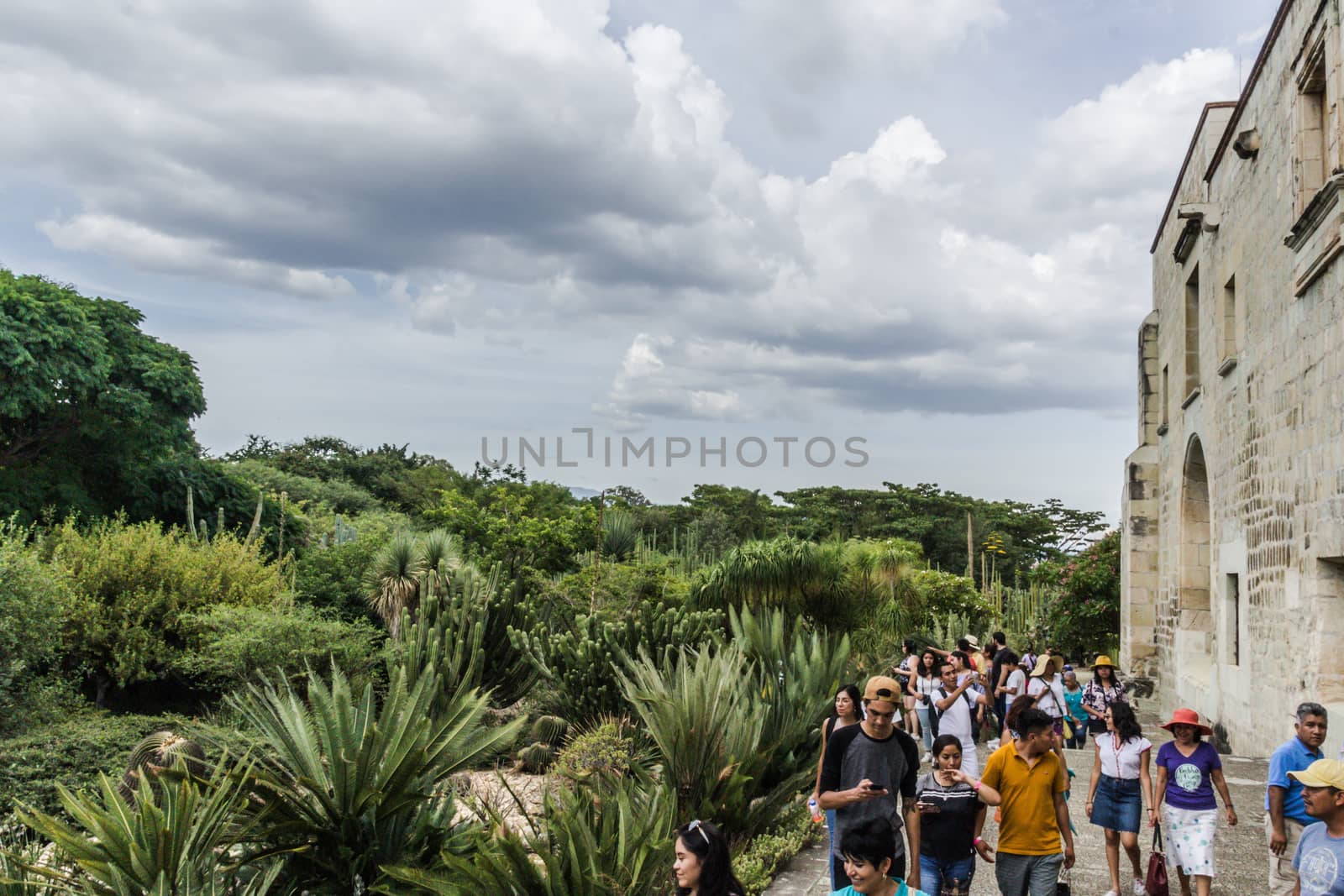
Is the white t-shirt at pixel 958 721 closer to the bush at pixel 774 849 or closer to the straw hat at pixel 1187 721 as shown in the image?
the bush at pixel 774 849

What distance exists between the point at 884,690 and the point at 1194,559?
40.5 feet

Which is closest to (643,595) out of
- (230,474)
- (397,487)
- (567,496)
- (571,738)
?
(571,738)

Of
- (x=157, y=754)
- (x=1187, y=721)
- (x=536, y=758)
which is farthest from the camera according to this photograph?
(x=536, y=758)

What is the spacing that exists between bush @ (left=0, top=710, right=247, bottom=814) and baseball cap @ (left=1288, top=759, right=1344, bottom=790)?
9757 millimetres

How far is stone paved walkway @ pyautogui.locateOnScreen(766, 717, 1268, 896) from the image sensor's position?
20.8ft

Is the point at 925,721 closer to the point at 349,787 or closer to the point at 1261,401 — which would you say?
the point at 1261,401

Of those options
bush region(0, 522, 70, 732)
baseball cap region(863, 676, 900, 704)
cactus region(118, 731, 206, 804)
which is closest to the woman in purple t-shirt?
baseball cap region(863, 676, 900, 704)

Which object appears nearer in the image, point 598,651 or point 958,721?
point 958,721

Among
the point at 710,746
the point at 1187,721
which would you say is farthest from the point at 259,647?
the point at 1187,721

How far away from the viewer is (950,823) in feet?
16.5

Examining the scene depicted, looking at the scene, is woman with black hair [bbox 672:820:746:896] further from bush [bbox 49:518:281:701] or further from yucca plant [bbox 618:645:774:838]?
bush [bbox 49:518:281:701]

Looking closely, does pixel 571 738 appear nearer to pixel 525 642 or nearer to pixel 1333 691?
pixel 525 642

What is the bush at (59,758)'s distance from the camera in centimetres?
1148

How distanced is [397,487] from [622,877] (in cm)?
4372
